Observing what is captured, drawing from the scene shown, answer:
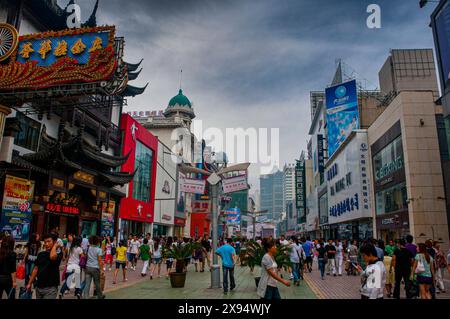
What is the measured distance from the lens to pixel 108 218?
2731 cm

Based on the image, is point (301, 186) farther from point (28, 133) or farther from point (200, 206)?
point (28, 133)

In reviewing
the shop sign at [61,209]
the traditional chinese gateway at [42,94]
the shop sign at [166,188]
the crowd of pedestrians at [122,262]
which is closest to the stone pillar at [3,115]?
the traditional chinese gateway at [42,94]

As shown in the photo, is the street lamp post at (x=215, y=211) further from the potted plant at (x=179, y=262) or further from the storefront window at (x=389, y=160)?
the storefront window at (x=389, y=160)

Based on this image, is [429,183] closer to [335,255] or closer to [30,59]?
[335,255]

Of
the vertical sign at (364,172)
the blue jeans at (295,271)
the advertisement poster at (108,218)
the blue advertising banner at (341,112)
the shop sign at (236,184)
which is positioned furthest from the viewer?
the blue advertising banner at (341,112)

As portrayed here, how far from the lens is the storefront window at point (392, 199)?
2574 centimetres

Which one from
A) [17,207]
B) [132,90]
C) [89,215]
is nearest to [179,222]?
[132,90]

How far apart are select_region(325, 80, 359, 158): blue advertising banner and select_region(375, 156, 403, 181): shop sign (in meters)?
8.79

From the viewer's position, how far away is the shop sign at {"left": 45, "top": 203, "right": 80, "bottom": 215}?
64.6 feet

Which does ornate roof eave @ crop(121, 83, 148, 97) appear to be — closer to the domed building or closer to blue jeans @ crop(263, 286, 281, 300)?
the domed building

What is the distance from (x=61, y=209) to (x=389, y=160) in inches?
974

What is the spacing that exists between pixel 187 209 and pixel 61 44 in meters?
41.2

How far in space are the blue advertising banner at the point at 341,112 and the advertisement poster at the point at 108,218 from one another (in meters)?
26.7
